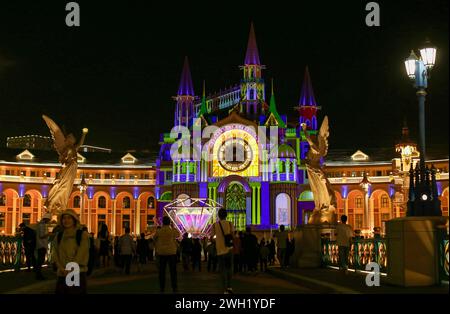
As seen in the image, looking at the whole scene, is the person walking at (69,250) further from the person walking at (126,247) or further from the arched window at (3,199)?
the arched window at (3,199)

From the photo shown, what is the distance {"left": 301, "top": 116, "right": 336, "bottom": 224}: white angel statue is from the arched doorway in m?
51.4

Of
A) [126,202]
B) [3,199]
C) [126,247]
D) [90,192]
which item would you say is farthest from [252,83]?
[126,247]

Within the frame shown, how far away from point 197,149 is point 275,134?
9.27m

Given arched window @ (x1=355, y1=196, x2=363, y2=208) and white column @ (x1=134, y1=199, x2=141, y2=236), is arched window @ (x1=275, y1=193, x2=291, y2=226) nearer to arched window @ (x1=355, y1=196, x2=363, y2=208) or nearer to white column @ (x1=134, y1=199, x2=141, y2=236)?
arched window @ (x1=355, y1=196, x2=363, y2=208)

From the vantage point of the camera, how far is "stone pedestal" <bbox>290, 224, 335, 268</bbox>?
24750 millimetres

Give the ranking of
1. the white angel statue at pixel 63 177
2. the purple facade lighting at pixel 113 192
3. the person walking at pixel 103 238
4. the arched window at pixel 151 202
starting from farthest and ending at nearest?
the arched window at pixel 151 202, the purple facade lighting at pixel 113 192, the white angel statue at pixel 63 177, the person walking at pixel 103 238

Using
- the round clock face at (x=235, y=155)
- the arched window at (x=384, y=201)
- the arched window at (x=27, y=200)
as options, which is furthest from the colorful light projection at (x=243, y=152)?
the arched window at (x=27, y=200)

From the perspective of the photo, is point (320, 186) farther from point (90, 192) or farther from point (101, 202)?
point (101, 202)

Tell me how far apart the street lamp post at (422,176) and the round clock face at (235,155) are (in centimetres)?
6147

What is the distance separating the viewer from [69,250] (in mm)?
10375

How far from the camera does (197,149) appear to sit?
263 ft

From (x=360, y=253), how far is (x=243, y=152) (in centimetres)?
5934

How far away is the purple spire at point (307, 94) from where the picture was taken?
297 feet
